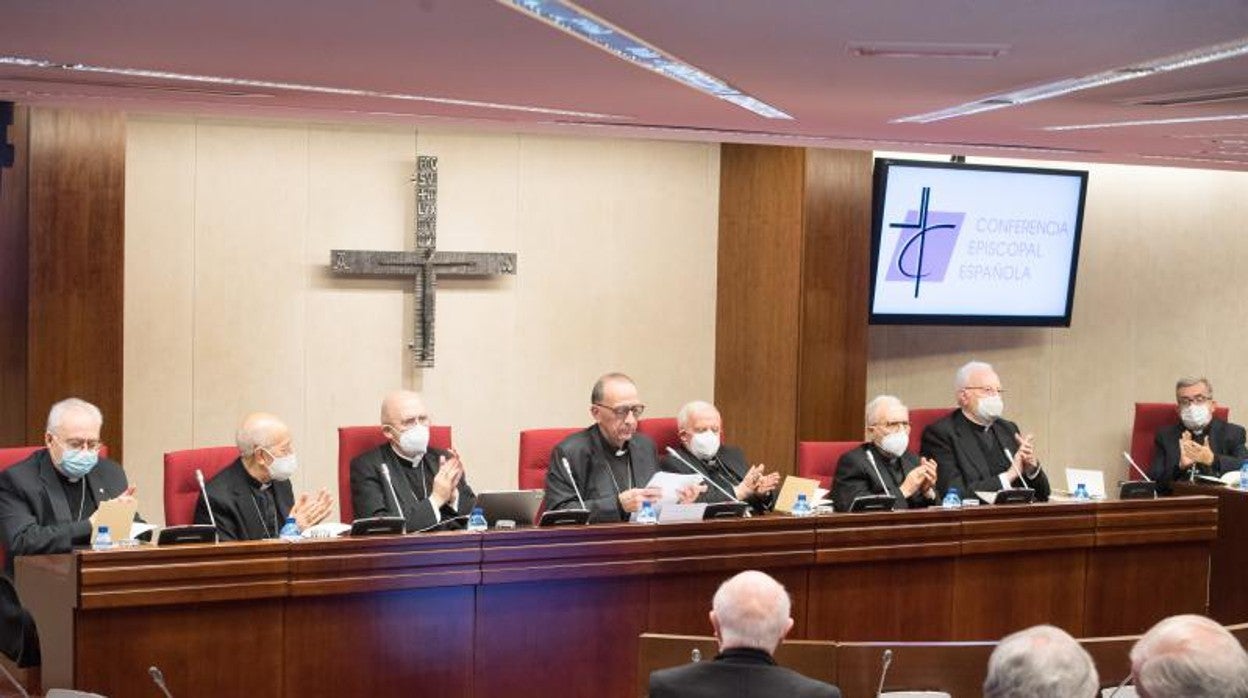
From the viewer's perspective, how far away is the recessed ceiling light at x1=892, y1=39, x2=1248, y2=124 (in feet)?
13.0

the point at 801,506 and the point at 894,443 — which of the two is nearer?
the point at 801,506

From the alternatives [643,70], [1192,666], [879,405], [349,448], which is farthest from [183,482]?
[1192,666]

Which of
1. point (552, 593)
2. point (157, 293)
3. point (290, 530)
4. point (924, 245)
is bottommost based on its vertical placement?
point (552, 593)

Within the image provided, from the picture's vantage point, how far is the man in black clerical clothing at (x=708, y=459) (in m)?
6.86

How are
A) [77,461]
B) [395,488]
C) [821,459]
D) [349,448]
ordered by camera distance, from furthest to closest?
[821,459]
[349,448]
[395,488]
[77,461]

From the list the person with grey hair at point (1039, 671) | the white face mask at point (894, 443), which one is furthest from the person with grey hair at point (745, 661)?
the white face mask at point (894, 443)

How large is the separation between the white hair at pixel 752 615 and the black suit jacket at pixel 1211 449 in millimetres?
5359

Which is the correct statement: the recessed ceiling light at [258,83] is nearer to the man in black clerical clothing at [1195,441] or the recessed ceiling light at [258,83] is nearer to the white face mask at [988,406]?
the white face mask at [988,406]

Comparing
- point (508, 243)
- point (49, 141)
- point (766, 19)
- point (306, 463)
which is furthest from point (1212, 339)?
point (766, 19)

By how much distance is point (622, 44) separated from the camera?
13.4 ft

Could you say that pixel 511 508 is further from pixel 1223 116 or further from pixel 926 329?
pixel 926 329

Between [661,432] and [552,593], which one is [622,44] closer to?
[552,593]

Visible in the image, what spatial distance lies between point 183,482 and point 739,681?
9.74ft

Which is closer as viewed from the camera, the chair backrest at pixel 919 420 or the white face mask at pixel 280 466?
the white face mask at pixel 280 466
